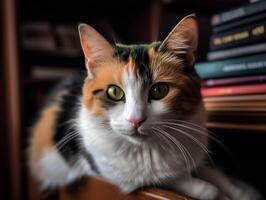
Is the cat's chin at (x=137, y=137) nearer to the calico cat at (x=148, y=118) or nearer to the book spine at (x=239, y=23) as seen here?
the calico cat at (x=148, y=118)

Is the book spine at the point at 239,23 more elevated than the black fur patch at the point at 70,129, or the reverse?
the book spine at the point at 239,23

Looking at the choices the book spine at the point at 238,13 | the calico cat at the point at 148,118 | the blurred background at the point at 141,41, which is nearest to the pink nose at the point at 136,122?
the calico cat at the point at 148,118

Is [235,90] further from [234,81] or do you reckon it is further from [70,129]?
[70,129]

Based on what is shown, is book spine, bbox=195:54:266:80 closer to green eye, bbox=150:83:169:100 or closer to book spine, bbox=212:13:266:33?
book spine, bbox=212:13:266:33

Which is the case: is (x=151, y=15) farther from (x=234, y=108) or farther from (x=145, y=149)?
(x=145, y=149)

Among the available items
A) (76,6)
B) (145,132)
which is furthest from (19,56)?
(145,132)

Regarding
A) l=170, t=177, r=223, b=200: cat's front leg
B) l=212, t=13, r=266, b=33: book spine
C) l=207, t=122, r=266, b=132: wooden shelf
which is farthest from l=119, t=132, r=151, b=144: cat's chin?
l=212, t=13, r=266, b=33: book spine

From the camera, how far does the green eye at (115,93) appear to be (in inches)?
22.4

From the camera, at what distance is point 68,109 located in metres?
0.79

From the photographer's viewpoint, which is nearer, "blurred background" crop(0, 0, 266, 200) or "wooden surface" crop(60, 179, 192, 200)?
"wooden surface" crop(60, 179, 192, 200)

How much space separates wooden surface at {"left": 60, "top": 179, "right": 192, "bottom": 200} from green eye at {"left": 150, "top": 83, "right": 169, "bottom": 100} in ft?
0.52

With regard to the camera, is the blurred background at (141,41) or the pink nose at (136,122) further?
the blurred background at (141,41)

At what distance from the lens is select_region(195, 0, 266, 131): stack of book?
668 millimetres

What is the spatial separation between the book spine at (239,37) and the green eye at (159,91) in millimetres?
244
